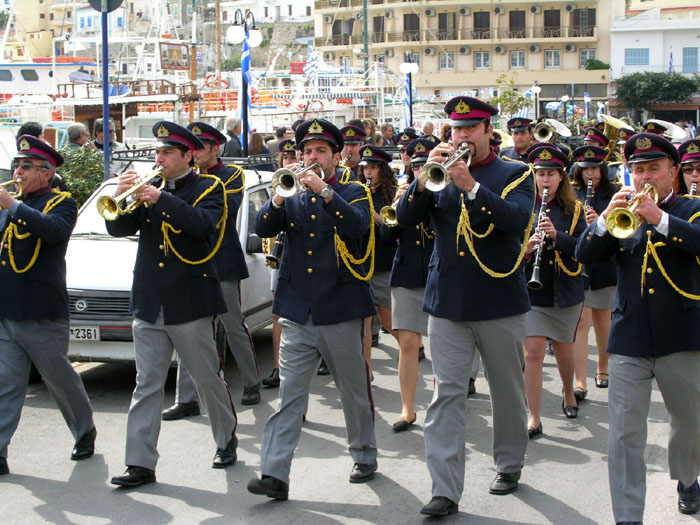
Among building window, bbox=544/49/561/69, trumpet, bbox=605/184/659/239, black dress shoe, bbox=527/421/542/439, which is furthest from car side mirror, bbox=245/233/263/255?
building window, bbox=544/49/561/69

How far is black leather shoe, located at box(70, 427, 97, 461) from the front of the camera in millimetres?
6660

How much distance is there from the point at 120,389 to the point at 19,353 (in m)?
2.24

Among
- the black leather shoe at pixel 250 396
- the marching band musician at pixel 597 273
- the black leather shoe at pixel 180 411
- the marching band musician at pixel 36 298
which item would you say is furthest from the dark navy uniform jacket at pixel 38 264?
the marching band musician at pixel 597 273

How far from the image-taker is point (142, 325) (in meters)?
6.12

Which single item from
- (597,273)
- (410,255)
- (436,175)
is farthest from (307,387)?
(597,273)

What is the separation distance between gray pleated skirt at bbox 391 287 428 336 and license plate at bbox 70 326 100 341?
8.13ft

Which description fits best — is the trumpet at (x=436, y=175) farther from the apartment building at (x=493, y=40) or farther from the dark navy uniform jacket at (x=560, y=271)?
the apartment building at (x=493, y=40)

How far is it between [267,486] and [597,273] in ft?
13.6

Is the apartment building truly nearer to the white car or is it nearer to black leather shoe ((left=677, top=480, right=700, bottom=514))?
the white car

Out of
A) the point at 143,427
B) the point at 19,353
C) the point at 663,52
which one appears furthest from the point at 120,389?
the point at 663,52

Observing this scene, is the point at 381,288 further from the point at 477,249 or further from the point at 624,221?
the point at 624,221

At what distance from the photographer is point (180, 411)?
25.5ft

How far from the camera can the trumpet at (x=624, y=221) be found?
4859 mm

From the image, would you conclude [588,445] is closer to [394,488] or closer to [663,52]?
[394,488]
